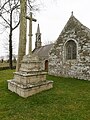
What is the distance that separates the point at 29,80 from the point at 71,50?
793cm

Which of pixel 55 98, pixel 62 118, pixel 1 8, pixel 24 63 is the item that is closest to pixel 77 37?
pixel 24 63

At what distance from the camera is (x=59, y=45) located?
50.9 ft

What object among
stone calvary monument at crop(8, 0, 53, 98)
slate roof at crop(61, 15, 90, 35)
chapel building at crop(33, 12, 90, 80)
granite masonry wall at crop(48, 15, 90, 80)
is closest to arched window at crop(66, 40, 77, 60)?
chapel building at crop(33, 12, 90, 80)

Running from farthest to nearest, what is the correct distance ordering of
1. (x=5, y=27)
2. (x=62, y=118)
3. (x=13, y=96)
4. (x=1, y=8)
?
(x=5, y=27) < (x=1, y=8) < (x=13, y=96) < (x=62, y=118)

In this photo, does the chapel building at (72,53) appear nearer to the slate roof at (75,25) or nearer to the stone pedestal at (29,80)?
the slate roof at (75,25)

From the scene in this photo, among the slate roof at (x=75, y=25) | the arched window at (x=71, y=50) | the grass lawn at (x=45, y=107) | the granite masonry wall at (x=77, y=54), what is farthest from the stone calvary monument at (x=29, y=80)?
the slate roof at (x=75, y=25)

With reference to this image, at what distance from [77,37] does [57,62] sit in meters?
3.33

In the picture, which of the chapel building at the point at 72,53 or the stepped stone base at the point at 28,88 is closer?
the stepped stone base at the point at 28,88

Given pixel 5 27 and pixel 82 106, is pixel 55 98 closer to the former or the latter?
pixel 82 106

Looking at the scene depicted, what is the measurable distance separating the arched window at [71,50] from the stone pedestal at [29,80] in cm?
653

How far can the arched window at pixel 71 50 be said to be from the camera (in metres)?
14.6

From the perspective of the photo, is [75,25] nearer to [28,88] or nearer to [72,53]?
[72,53]

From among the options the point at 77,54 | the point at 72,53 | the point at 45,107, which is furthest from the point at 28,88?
the point at 72,53

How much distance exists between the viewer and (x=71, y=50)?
582 inches
